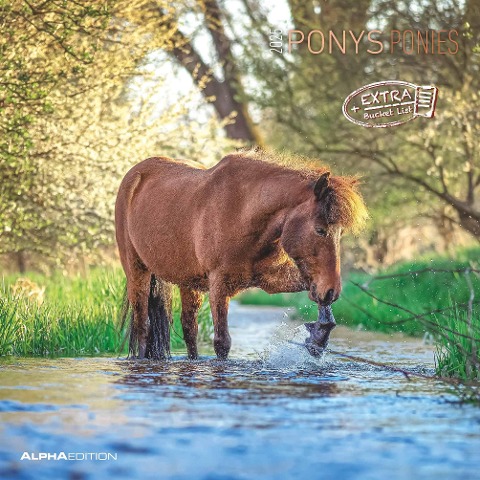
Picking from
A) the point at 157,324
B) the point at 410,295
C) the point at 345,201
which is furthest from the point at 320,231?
the point at 410,295

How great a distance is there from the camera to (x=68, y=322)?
35.6 feet

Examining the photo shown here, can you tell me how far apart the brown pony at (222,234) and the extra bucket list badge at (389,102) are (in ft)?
26.0

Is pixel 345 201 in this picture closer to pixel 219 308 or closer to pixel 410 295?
pixel 219 308

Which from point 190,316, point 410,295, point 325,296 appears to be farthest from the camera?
point 410,295

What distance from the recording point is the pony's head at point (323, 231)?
772 centimetres

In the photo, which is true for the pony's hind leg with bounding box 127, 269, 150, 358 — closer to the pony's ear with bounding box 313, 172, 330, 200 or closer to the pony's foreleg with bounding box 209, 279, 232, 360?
the pony's foreleg with bounding box 209, 279, 232, 360

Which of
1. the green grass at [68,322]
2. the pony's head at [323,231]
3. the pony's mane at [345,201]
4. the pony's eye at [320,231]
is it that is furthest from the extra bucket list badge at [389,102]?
the pony's eye at [320,231]

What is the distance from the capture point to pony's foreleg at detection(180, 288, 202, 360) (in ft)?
31.9

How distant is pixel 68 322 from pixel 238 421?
5415 mm

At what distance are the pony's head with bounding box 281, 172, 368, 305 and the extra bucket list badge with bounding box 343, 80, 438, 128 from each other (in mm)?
9734

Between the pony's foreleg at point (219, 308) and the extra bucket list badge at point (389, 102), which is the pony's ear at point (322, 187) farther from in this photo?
the extra bucket list badge at point (389, 102)

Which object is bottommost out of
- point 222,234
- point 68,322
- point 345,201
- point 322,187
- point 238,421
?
point 238,421

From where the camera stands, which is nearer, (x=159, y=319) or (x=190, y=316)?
(x=190, y=316)

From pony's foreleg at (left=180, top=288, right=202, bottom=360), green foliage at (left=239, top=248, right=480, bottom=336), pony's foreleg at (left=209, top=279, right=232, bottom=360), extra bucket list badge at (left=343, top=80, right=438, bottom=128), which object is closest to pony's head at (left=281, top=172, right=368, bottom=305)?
pony's foreleg at (left=209, top=279, right=232, bottom=360)
